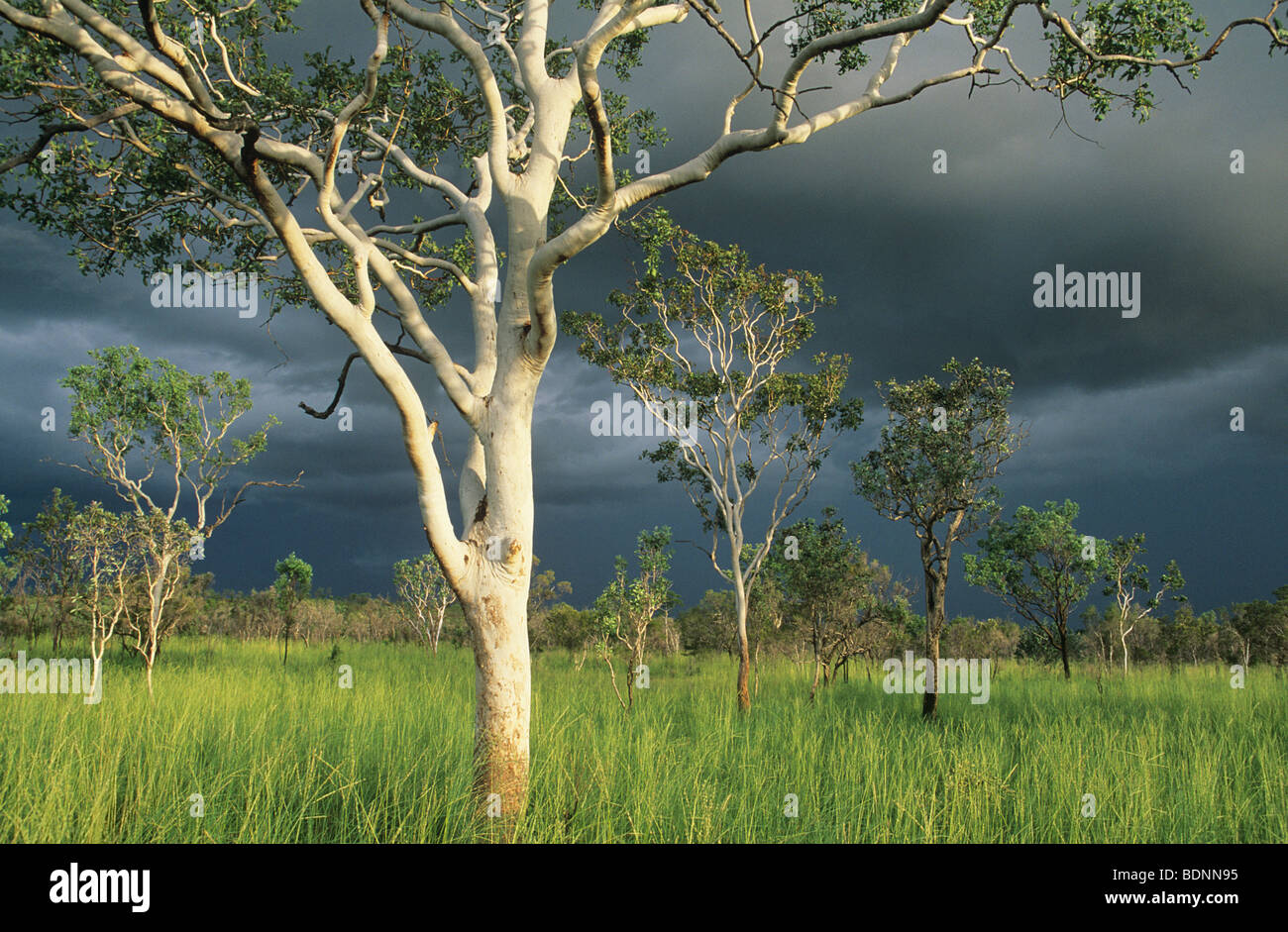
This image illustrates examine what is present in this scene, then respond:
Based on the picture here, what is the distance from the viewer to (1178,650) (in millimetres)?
28859

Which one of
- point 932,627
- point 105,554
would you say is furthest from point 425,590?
point 932,627

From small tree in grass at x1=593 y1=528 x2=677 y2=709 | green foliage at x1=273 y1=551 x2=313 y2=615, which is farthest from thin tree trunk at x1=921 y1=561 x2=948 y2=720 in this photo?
green foliage at x1=273 y1=551 x2=313 y2=615

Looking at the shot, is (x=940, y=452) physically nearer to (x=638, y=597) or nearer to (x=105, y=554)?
(x=638, y=597)

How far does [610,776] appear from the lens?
237 inches

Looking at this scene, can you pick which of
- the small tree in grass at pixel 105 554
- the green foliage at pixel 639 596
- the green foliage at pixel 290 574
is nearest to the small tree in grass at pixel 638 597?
the green foliage at pixel 639 596

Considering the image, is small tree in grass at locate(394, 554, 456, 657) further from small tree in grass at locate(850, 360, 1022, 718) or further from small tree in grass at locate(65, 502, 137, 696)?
small tree in grass at locate(850, 360, 1022, 718)

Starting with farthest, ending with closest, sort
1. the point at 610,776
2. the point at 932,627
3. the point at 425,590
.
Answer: the point at 425,590
the point at 932,627
the point at 610,776

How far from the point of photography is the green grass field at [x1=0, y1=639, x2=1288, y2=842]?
16.3 ft

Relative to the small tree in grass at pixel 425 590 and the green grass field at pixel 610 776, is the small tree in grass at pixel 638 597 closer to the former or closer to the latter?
the green grass field at pixel 610 776

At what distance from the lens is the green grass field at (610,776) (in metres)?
4.96

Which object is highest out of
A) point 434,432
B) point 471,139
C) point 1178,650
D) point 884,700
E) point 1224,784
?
point 471,139
